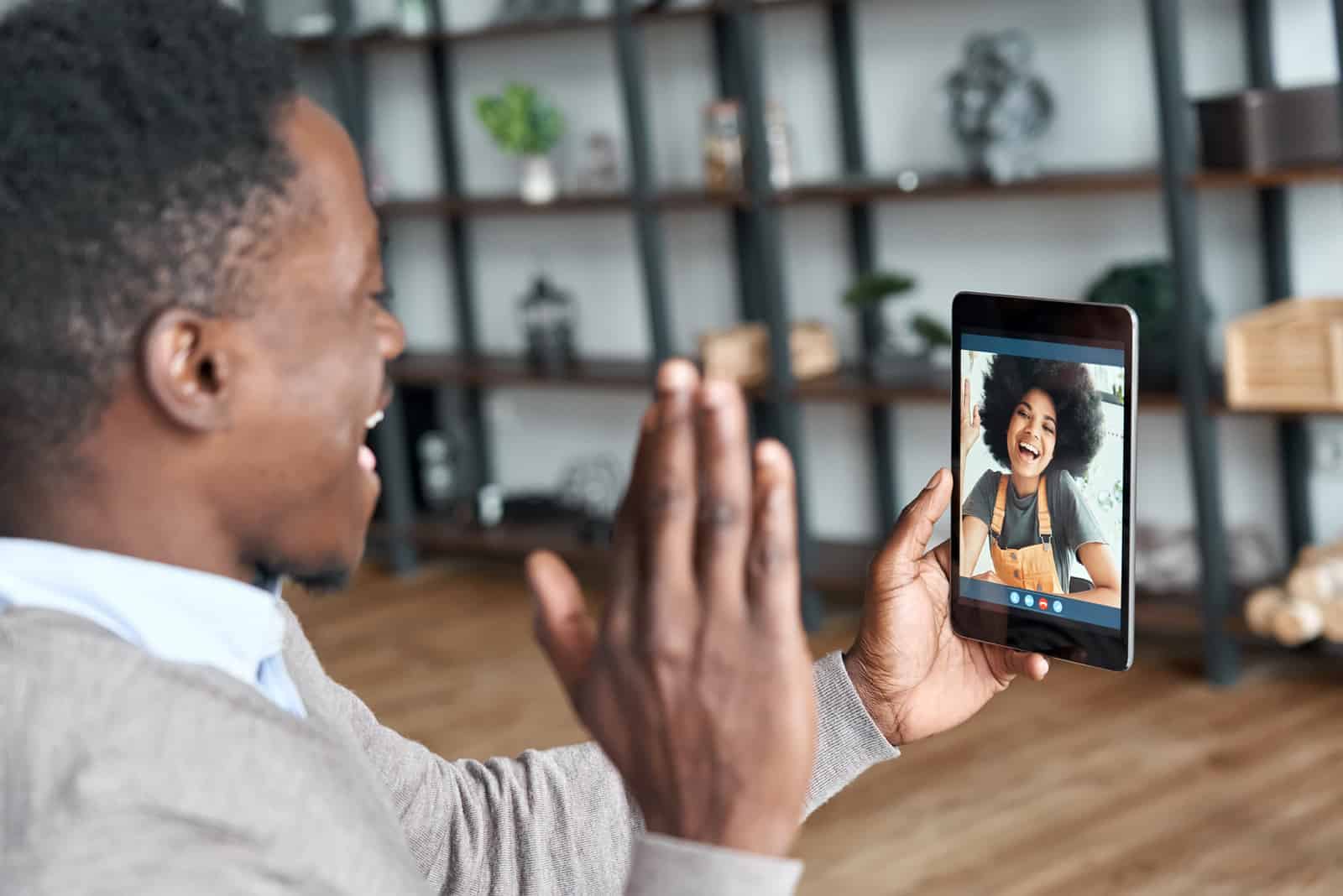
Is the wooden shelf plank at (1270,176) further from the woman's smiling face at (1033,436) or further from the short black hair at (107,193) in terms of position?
the short black hair at (107,193)

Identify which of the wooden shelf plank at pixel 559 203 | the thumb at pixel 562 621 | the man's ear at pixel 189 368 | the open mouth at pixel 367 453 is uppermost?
the wooden shelf plank at pixel 559 203

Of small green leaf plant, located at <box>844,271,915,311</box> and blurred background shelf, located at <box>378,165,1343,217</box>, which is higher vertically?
blurred background shelf, located at <box>378,165,1343,217</box>

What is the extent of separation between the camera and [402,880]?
0.77 m

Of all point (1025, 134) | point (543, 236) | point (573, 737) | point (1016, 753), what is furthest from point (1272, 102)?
point (543, 236)

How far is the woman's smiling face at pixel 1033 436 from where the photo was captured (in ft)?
3.67

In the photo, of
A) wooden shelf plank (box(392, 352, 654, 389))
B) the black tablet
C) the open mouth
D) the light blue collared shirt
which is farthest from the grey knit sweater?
wooden shelf plank (box(392, 352, 654, 389))

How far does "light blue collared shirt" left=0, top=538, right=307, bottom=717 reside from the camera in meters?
0.77

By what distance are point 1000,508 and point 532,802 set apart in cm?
38

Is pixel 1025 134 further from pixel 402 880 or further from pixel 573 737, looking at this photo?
pixel 402 880

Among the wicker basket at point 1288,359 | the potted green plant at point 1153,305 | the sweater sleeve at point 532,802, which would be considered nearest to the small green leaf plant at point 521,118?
the potted green plant at point 1153,305

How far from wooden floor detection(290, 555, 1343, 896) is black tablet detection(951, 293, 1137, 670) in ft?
5.33

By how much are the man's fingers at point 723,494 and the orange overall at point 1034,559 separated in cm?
48

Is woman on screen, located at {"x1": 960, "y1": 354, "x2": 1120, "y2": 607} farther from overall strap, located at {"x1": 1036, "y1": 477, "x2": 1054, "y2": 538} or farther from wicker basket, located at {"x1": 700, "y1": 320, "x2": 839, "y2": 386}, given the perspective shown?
wicker basket, located at {"x1": 700, "y1": 320, "x2": 839, "y2": 386}

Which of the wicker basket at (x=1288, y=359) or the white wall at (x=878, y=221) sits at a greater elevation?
the white wall at (x=878, y=221)
